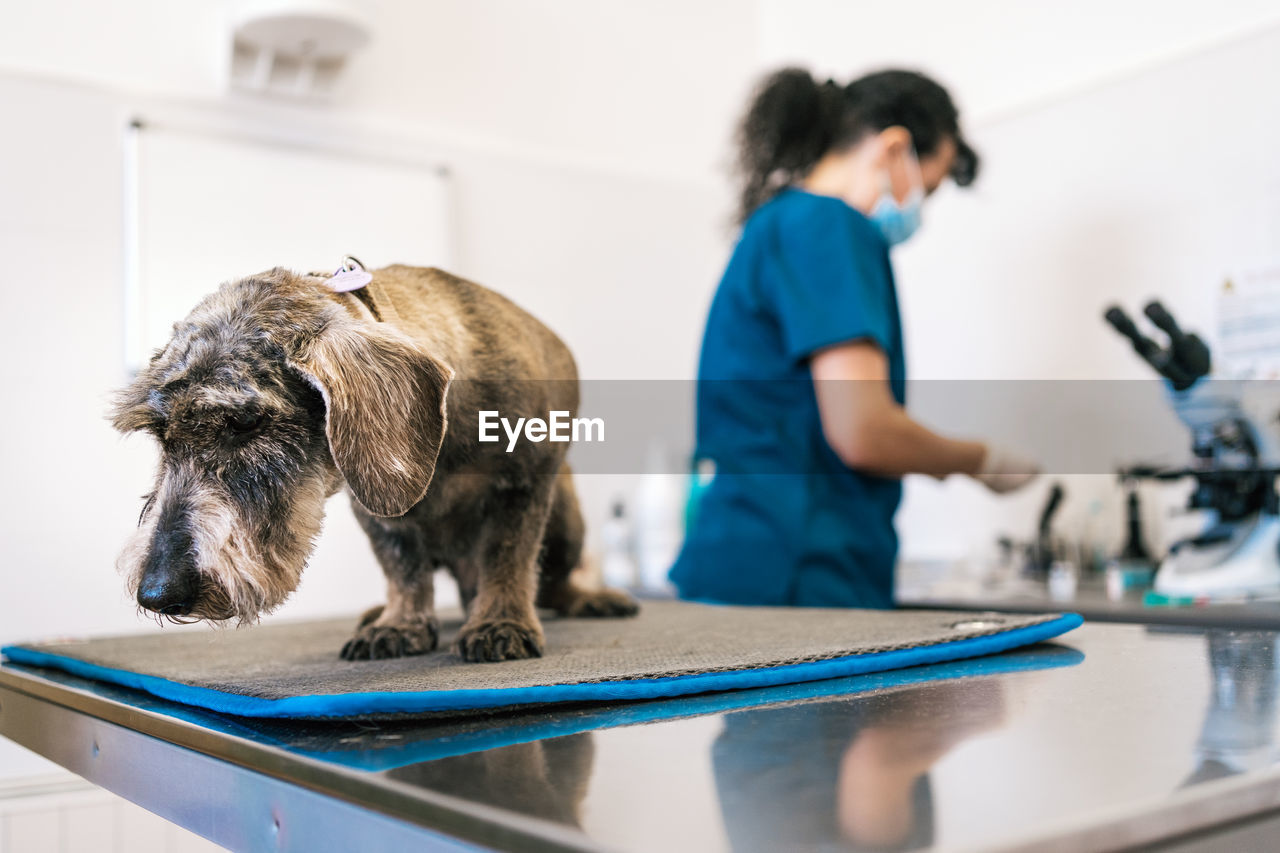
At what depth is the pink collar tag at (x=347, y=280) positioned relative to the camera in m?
0.66

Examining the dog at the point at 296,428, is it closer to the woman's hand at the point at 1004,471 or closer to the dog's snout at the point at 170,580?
the dog's snout at the point at 170,580

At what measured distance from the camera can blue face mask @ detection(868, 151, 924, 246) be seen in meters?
1.74

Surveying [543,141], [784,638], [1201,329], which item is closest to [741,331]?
[784,638]

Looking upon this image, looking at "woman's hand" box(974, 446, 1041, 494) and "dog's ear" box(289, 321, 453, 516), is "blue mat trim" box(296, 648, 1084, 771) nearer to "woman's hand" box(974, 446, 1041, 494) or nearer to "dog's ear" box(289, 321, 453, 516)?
"dog's ear" box(289, 321, 453, 516)

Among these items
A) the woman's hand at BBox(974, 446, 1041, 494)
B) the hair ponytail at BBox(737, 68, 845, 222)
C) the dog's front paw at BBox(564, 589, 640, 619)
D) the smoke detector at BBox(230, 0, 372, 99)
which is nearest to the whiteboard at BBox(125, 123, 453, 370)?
the smoke detector at BBox(230, 0, 372, 99)

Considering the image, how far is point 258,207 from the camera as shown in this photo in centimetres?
223

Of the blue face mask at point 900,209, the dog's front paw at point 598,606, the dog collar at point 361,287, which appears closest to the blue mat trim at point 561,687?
the dog collar at point 361,287

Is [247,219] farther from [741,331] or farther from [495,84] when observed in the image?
[741,331]

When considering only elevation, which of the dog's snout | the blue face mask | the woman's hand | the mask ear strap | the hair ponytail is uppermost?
the hair ponytail

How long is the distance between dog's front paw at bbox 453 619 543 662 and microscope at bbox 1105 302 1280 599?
1.16m

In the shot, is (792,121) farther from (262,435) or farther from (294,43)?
(262,435)

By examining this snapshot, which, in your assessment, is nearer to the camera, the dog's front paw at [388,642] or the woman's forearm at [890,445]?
the dog's front paw at [388,642]

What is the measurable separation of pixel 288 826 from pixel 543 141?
2532 mm

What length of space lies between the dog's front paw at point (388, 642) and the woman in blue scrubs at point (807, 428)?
2.32ft
